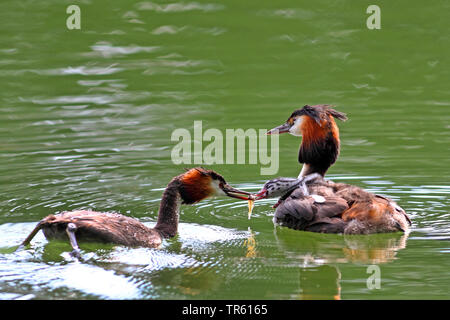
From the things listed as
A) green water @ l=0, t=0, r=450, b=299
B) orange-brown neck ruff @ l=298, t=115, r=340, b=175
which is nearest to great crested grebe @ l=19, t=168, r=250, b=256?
green water @ l=0, t=0, r=450, b=299

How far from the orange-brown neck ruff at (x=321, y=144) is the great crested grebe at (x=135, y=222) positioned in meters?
1.16

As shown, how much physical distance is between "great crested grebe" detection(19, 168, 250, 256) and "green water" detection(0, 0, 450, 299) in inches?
4.9

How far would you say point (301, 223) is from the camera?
359 inches

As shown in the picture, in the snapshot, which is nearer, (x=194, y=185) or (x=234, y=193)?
(x=194, y=185)

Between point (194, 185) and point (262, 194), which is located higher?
point (194, 185)

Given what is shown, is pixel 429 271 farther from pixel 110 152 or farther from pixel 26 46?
pixel 26 46

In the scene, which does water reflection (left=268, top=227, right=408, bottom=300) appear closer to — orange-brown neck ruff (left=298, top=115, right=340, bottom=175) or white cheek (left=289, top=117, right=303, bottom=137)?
orange-brown neck ruff (left=298, top=115, right=340, bottom=175)

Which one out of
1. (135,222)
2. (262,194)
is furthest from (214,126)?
(135,222)

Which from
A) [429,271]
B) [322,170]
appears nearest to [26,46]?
[322,170]

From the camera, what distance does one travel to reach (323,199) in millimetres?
9141

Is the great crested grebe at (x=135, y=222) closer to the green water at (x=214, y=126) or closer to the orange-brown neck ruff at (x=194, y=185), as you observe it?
the orange-brown neck ruff at (x=194, y=185)

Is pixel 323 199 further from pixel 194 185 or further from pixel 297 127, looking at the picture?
pixel 297 127

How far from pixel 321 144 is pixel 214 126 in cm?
382

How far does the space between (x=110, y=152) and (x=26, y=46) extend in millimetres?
5560
